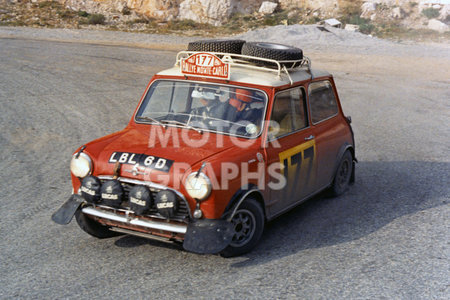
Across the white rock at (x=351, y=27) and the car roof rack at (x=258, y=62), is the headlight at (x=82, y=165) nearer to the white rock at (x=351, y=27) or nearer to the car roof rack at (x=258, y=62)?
the car roof rack at (x=258, y=62)

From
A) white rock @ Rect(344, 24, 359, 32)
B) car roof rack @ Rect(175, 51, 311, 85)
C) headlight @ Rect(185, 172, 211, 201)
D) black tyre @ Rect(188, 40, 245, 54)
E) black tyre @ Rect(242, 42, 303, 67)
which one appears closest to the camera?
headlight @ Rect(185, 172, 211, 201)

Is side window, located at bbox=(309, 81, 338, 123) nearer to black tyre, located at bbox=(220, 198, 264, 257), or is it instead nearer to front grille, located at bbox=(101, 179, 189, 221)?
black tyre, located at bbox=(220, 198, 264, 257)

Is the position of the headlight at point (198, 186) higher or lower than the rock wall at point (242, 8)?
higher

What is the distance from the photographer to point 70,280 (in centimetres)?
457

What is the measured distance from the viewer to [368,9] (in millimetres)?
38531

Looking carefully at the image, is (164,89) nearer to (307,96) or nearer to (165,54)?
(307,96)

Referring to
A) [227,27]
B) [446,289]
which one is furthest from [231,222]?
[227,27]

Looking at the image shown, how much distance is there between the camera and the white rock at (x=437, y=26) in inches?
1396

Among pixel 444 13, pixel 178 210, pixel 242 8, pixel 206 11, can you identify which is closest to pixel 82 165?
pixel 178 210

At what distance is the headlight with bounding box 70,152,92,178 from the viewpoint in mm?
5105

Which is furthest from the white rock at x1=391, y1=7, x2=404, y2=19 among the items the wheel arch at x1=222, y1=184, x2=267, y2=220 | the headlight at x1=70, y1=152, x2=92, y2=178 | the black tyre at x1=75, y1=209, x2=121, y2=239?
the headlight at x1=70, y1=152, x2=92, y2=178

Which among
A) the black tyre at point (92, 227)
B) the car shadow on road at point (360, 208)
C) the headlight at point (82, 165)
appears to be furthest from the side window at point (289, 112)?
the black tyre at point (92, 227)

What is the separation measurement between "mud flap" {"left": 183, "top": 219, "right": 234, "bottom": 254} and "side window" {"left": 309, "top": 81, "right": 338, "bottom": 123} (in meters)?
A: 2.26

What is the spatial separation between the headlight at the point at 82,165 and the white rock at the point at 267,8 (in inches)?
1365
